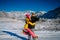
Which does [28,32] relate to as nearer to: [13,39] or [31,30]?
[31,30]

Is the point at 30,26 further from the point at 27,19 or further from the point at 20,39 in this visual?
the point at 20,39

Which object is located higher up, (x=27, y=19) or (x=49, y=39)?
(x=27, y=19)

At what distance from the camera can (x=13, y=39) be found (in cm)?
634

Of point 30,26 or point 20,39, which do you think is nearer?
point 30,26

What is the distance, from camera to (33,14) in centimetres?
480

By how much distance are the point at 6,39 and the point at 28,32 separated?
65.6 inches

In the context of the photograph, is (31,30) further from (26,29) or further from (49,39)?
(49,39)

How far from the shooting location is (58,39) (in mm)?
6438

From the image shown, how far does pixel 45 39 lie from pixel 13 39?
1.09 meters

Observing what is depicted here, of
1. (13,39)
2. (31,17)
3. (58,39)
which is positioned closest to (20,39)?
(13,39)

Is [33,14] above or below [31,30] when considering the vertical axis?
above

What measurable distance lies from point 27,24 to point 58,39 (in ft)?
6.32

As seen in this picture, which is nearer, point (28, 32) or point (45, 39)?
point (28, 32)

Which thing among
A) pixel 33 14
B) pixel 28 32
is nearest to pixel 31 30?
pixel 28 32
